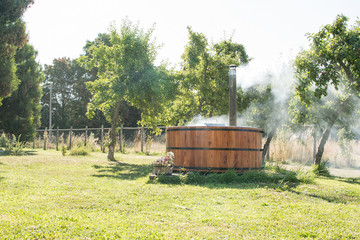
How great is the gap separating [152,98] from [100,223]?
8.54 m

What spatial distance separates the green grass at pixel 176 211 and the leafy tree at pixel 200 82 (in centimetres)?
645

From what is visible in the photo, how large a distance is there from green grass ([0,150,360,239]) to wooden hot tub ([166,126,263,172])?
2.96 ft

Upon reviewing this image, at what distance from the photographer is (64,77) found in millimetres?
35344

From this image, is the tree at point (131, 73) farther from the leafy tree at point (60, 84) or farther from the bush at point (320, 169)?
the leafy tree at point (60, 84)

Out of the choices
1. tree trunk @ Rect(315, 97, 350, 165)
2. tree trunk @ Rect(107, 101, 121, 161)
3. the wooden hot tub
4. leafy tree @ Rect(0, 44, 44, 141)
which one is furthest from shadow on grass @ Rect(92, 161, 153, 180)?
leafy tree @ Rect(0, 44, 44, 141)

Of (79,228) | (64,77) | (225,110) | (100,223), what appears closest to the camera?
(79,228)

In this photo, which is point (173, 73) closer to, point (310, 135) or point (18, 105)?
point (310, 135)

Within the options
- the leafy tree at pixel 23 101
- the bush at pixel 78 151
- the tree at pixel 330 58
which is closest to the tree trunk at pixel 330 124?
the tree at pixel 330 58

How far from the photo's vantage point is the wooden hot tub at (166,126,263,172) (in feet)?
23.4

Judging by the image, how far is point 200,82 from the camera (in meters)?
12.4

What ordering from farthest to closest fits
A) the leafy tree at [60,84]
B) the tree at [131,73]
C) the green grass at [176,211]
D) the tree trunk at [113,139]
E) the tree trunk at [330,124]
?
the leafy tree at [60,84] → the tree trunk at [113,139] → the tree at [131,73] → the tree trunk at [330,124] → the green grass at [176,211]

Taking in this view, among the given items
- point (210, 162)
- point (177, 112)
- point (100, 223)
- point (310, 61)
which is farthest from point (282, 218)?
point (177, 112)

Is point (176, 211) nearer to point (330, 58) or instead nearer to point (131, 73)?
point (330, 58)

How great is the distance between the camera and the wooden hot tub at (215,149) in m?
7.14
